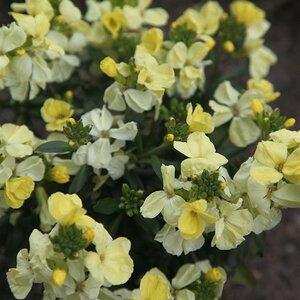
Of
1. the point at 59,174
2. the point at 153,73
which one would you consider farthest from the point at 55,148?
the point at 153,73

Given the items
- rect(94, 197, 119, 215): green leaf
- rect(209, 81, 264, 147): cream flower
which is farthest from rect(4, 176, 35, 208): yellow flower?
rect(209, 81, 264, 147): cream flower

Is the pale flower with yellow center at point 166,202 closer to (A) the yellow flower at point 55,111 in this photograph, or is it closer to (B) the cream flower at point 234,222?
(B) the cream flower at point 234,222

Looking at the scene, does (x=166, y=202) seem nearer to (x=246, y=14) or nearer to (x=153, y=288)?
(x=153, y=288)

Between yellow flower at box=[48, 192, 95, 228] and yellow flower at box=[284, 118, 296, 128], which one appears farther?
yellow flower at box=[284, 118, 296, 128]

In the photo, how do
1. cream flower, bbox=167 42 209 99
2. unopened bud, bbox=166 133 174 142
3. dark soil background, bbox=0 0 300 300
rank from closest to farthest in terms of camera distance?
1. unopened bud, bbox=166 133 174 142
2. cream flower, bbox=167 42 209 99
3. dark soil background, bbox=0 0 300 300

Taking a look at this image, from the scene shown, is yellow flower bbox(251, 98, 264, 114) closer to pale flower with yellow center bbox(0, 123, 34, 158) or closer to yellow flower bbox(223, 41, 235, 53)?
yellow flower bbox(223, 41, 235, 53)

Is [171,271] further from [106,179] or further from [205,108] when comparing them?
[205,108]

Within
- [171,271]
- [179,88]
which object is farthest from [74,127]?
[171,271]
